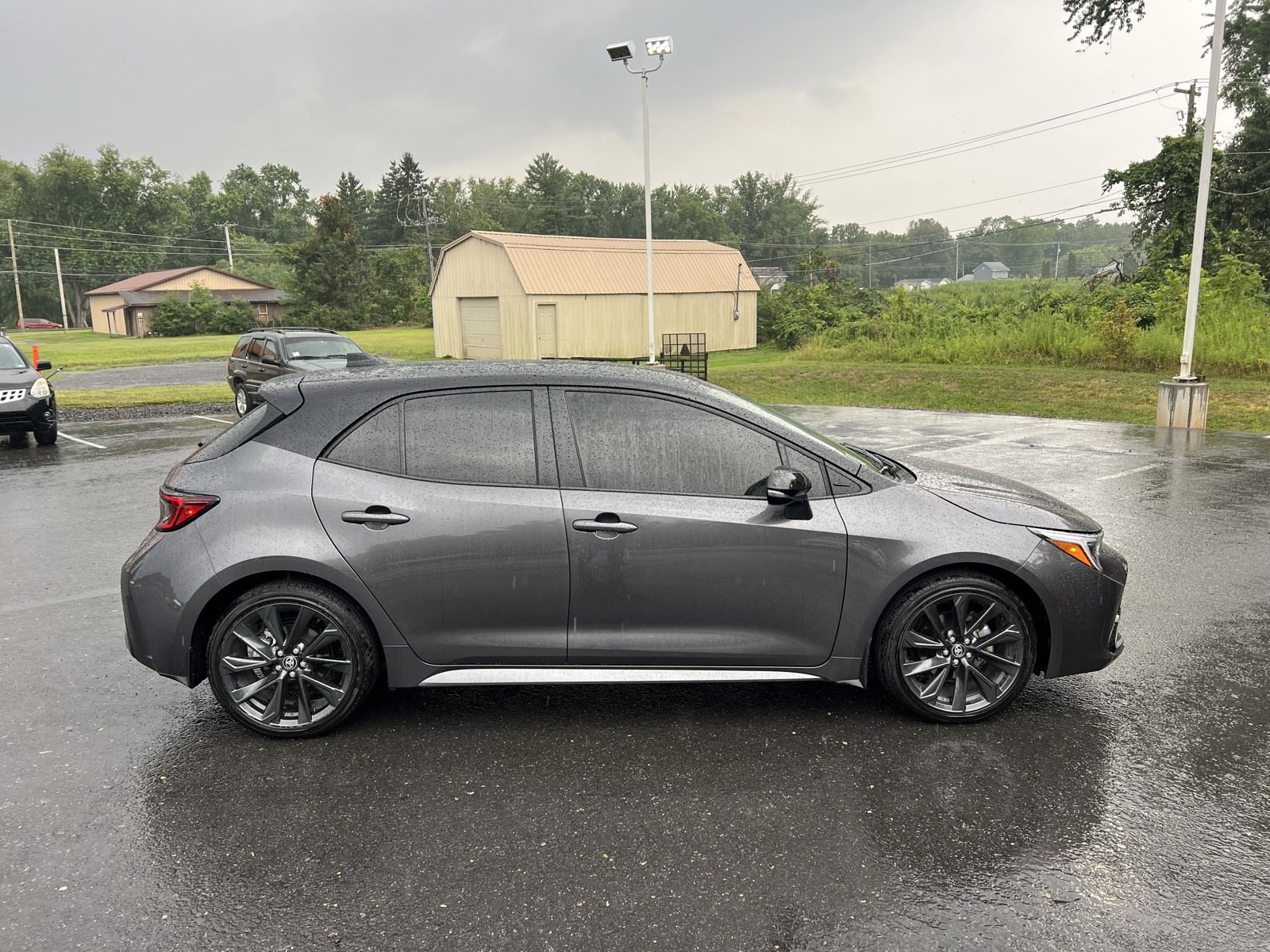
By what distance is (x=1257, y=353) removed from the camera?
17656mm

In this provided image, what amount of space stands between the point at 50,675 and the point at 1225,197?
42.2 metres

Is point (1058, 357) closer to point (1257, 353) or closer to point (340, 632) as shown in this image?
point (1257, 353)

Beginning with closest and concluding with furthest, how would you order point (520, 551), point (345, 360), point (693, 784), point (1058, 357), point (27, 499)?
point (693, 784)
point (520, 551)
point (27, 499)
point (345, 360)
point (1058, 357)

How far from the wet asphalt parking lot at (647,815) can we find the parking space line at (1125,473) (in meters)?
4.91

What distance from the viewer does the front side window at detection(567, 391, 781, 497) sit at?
13.4ft

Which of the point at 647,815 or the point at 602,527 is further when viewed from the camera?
the point at 602,527

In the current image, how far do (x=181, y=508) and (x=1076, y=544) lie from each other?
4127 mm

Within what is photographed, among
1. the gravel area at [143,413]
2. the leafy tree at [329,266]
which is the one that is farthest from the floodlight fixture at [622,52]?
the leafy tree at [329,266]

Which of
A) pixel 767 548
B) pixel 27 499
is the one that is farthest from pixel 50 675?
pixel 27 499

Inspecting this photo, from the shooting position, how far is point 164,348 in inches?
1877

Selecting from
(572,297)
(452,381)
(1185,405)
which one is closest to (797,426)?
(452,381)

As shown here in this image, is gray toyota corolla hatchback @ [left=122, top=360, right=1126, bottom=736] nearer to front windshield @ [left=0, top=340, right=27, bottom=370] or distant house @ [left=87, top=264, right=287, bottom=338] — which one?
front windshield @ [left=0, top=340, right=27, bottom=370]

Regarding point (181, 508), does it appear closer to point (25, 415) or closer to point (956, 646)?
point (956, 646)

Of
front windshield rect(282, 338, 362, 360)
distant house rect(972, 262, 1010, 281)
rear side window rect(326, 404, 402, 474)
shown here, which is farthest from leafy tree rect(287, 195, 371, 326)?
distant house rect(972, 262, 1010, 281)
